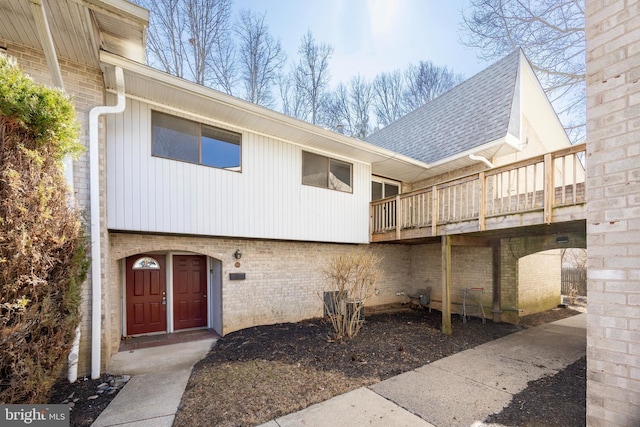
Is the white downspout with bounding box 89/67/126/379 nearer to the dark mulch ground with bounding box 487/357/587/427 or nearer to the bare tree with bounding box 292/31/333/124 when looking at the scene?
the dark mulch ground with bounding box 487/357/587/427

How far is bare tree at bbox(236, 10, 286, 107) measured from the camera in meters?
14.0

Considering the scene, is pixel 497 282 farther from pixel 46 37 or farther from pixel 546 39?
pixel 46 37

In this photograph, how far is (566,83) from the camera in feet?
29.1

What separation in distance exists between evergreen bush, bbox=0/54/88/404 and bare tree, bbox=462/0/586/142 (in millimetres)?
Answer: 11616

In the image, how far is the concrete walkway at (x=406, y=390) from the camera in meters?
3.44

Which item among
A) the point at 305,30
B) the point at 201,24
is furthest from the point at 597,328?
the point at 305,30

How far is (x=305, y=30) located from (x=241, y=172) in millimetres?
13074

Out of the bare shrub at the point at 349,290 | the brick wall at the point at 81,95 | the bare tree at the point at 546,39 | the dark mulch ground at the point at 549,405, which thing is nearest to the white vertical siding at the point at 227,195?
the brick wall at the point at 81,95

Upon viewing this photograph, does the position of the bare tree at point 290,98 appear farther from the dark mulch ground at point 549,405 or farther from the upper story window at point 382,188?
the dark mulch ground at point 549,405

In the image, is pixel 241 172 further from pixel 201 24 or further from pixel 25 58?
pixel 201 24

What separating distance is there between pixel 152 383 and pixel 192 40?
13066mm

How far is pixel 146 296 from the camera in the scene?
687 cm

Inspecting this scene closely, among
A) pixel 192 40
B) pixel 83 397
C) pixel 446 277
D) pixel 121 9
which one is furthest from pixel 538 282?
pixel 192 40

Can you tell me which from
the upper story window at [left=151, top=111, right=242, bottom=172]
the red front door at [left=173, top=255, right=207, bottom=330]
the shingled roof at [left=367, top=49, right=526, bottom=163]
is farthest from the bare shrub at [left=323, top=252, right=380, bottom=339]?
the shingled roof at [left=367, top=49, right=526, bottom=163]
